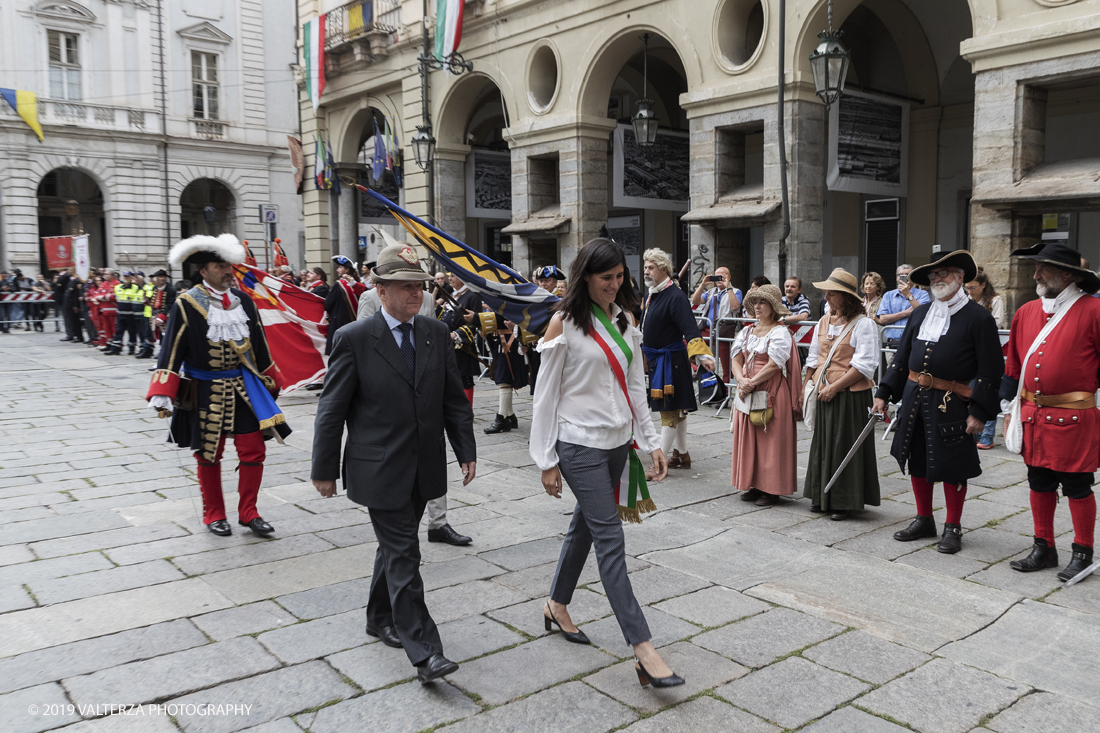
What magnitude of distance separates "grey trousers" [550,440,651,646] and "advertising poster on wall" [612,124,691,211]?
12.8 metres

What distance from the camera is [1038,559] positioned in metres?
4.99

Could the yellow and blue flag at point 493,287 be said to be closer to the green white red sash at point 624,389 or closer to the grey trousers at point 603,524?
the green white red sash at point 624,389

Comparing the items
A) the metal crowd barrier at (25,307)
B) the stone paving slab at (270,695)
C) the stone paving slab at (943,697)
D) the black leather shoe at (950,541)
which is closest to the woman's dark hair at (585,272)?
the stone paving slab at (270,695)

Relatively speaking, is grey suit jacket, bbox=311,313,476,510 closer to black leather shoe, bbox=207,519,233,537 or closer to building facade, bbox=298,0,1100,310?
black leather shoe, bbox=207,519,233,537

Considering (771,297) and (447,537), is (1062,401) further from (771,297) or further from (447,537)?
(447,537)

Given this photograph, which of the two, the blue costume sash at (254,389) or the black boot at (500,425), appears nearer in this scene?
the blue costume sash at (254,389)

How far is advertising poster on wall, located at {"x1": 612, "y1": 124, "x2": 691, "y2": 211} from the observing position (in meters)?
16.3

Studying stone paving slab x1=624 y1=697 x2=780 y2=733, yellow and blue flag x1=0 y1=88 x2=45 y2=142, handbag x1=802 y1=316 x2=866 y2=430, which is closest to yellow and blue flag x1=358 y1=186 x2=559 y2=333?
handbag x1=802 y1=316 x2=866 y2=430

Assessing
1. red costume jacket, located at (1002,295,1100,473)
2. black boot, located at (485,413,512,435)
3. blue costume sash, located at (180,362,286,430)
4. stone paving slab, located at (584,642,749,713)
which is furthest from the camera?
black boot, located at (485,413,512,435)

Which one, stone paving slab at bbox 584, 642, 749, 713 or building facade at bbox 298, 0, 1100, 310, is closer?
stone paving slab at bbox 584, 642, 749, 713

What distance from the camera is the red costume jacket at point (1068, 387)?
15.6 feet

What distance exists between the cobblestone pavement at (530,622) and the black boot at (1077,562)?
0.45 ft

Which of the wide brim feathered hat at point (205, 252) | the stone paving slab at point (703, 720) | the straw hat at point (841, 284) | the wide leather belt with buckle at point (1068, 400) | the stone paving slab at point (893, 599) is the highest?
the wide brim feathered hat at point (205, 252)

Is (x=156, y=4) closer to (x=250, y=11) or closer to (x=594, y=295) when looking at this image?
(x=250, y=11)
